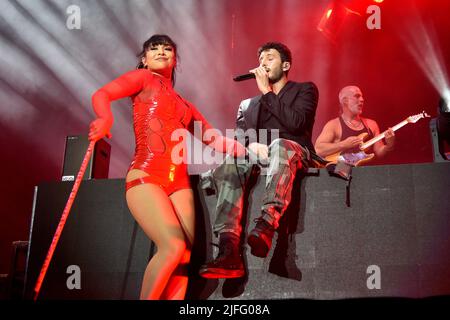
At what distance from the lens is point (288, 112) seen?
3020 mm

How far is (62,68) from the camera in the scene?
17.6 ft

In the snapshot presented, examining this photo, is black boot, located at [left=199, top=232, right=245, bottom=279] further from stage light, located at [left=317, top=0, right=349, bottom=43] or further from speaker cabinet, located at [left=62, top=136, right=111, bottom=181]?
stage light, located at [left=317, top=0, right=349, bottom=43]

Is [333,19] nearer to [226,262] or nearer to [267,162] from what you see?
[267,162]

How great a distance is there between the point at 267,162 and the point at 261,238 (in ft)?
1.88

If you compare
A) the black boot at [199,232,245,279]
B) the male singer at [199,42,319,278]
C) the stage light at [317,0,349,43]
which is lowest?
the black boot at [199,232,245,279]

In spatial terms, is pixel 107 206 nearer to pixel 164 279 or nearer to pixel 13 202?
pixel 164 279

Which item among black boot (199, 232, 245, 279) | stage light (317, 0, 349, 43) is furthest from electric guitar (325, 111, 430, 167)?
black boot (199, 232, 245, 279)

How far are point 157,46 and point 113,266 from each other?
1.25 m

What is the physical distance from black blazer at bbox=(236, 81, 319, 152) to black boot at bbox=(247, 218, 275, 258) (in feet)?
2.39

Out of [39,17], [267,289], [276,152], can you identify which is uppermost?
[39,17]

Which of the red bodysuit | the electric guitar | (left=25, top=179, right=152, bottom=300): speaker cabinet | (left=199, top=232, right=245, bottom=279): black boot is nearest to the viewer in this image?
(left=199, top=232, right=245, bottom=279): black boot

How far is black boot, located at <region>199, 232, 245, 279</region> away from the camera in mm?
2420
